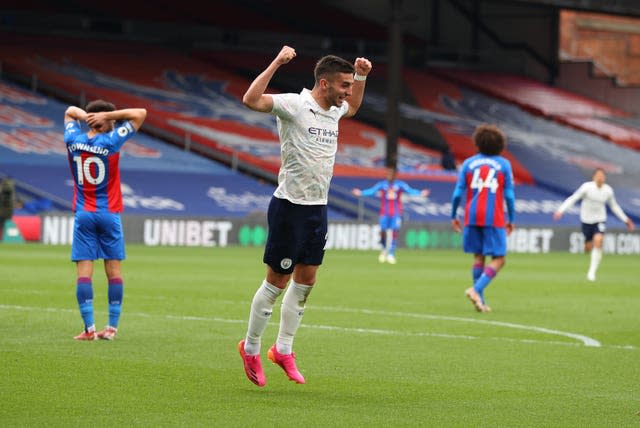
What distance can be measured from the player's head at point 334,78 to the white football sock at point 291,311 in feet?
4.26

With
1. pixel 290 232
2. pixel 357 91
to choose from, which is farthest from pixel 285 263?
pixel 357 91

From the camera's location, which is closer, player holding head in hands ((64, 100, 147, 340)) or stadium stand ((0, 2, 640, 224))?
player holding head in hands ((64, 100, 147, 340))

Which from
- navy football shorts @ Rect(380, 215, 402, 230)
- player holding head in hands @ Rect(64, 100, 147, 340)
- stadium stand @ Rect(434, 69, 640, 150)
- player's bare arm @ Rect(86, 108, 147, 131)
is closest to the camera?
player's bare arm @ Rect(86, 108, 147, 131)

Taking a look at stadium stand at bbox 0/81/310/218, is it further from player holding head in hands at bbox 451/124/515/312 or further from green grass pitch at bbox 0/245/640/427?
player holding head in hands at bbox 451/124/515/312

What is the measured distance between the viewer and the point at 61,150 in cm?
4016

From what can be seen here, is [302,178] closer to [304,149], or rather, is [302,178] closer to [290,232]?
[304,149]

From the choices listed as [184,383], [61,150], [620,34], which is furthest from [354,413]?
[620,34]

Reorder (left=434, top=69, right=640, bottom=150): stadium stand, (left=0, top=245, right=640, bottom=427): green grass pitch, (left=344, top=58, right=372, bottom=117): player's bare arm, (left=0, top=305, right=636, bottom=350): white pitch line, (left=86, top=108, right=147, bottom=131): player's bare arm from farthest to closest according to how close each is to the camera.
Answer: (left=434, top=69, right=640, bottom=150): stadium stand
(left=0, top=305, right=636, bottom=350): white pitch line
(left=86, top=108, right=147, bottom=131): player's bare arm
(left=344, top=58, right=372, bottom=117): player's bare arm
(left=0, top=245, right=640, bottom=427): green grass pitch

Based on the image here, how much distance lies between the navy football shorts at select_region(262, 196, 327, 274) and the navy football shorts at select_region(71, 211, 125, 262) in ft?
9.52

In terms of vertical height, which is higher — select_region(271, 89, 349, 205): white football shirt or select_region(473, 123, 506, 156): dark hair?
select_region(473, 123, 506, 156): dark hair

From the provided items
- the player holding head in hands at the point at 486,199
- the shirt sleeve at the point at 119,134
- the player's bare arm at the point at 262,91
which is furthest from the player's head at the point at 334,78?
the player holding head in hands at the point at 486,199

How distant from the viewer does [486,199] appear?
15297 millimetres

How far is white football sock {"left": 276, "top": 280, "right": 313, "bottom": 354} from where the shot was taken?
869 cm

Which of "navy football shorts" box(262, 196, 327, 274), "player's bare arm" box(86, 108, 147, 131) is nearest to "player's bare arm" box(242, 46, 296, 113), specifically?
"navy football shorts" box(262, 196, 327, 274)
